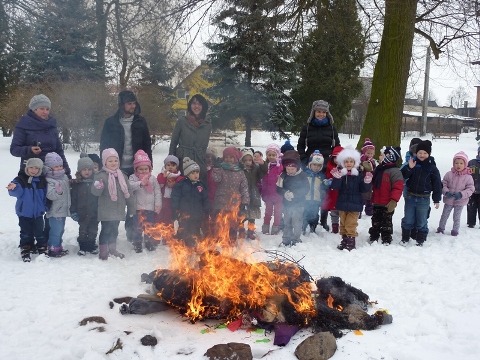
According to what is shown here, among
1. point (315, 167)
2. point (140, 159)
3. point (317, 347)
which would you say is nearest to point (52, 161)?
point (140, 159)

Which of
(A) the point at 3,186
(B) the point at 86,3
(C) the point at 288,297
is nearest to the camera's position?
(C) the point at 288,297

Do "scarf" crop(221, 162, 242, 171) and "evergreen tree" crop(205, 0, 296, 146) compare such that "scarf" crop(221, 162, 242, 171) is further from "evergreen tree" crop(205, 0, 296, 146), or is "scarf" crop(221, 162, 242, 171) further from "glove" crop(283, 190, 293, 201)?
"evergreen tree" crop(205, 0, 296, 146)

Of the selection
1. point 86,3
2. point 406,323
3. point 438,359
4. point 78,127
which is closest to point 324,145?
point 406,323

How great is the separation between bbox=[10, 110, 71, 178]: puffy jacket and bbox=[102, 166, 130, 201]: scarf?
2.46ft

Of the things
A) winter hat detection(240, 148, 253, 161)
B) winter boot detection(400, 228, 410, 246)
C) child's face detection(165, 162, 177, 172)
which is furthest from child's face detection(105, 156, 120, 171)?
winter boot detection(400, 228, 410, 246)

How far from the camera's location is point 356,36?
14.4m

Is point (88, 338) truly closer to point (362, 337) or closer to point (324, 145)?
point (362, 337)

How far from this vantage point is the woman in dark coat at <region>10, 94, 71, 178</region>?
18.0ft

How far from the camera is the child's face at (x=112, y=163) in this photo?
561cm

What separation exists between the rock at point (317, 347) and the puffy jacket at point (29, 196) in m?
4.10

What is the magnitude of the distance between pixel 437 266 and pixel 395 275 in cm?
74

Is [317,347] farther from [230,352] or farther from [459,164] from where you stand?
[459,164]

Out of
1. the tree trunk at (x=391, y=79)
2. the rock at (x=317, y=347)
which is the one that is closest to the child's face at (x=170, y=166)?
the rock at (x=317, y=347)

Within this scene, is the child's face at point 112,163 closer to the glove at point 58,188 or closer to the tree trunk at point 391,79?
the glove at point 58,188
